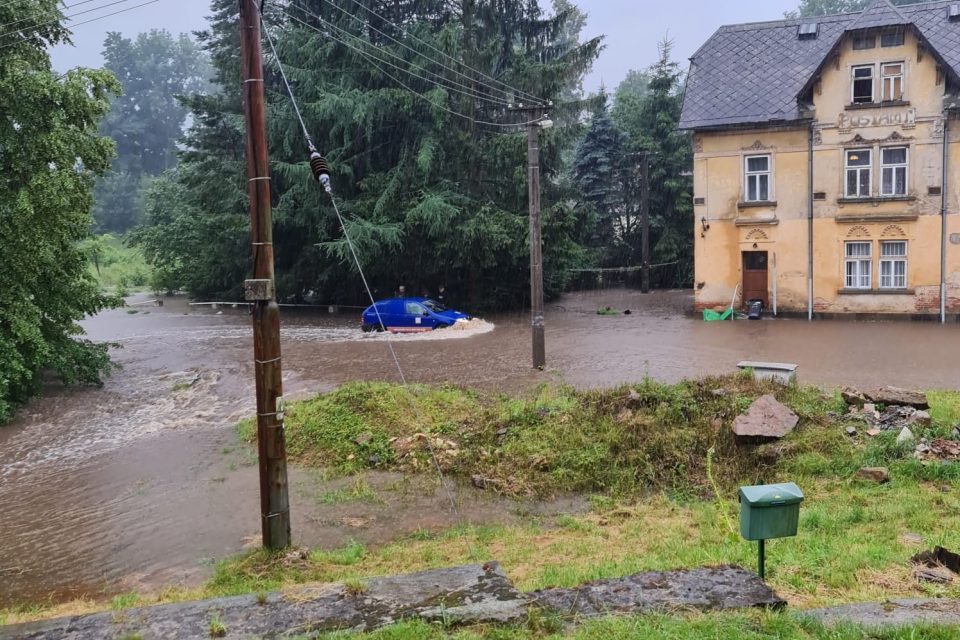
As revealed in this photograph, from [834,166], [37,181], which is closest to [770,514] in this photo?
[37,181]

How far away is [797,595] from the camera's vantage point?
591 centimetres

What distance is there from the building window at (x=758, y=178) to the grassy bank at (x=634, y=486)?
16483 mm

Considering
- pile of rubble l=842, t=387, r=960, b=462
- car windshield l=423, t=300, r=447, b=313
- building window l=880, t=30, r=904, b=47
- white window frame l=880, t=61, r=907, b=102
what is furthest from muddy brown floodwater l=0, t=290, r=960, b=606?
building window l=880, t=30, r=904, b=47

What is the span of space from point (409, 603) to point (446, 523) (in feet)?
13.2

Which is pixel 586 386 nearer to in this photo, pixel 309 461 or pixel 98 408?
pixel 309 461

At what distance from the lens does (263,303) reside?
8.48 m

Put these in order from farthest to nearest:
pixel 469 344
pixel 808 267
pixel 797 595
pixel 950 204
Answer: pixel 808 267
pixel 950 204
pixel 469 344
pixel 797 595

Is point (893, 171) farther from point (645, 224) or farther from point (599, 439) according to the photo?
point (599, 439)

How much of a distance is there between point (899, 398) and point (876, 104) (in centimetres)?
1910

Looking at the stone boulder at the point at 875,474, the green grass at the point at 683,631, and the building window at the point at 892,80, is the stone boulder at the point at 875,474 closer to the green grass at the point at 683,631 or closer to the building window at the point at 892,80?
the green grass at the point at 683,631

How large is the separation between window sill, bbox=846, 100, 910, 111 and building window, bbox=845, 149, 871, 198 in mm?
1516

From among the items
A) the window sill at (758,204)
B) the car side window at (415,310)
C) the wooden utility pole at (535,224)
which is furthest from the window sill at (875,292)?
the car side window at (415,310)

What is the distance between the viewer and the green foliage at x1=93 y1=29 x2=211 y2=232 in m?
89.7

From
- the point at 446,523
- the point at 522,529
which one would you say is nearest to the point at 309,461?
the point at 446,523
